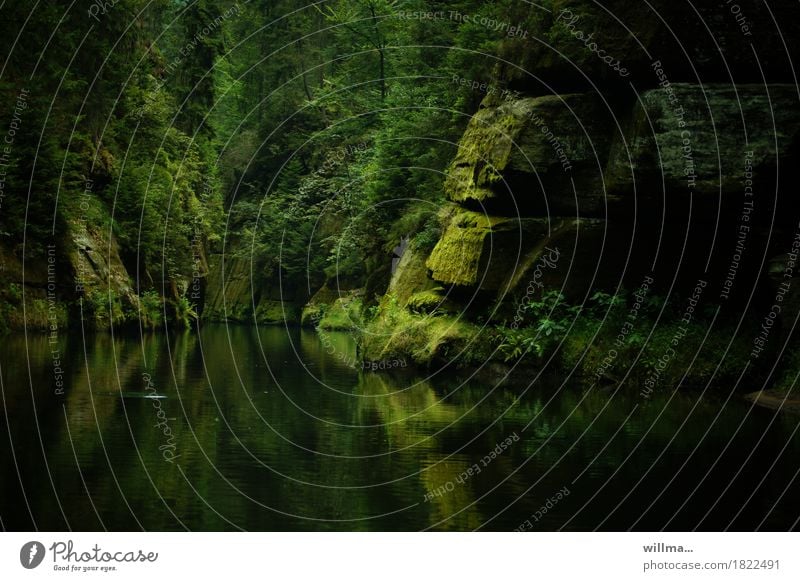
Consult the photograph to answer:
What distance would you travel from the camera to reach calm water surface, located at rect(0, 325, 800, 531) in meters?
10.3

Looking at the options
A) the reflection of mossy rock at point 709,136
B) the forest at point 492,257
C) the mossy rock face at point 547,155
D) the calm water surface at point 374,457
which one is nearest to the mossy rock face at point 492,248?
the forest at point 492,257

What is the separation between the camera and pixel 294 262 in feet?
227

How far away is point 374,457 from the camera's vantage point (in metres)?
13.9

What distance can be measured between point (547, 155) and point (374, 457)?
15.1 m

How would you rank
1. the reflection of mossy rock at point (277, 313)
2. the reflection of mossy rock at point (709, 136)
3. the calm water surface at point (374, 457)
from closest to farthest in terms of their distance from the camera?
1. the calm water surface at point (374, 457)
2. the reflection of mossy rock at point (709, 136)
3. the reflection of mossy rock at point (277, 313)

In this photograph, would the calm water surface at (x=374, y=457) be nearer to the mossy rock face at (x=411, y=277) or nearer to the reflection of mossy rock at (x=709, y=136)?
the reflection of mossy rock at (x=709, y=136)

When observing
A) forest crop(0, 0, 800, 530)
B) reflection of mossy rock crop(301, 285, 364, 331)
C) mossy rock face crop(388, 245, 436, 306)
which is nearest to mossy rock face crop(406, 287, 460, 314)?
forest crop(0, 0, 800, 530)

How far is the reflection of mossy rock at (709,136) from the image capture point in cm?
2272

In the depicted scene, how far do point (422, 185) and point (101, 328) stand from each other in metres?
13.8

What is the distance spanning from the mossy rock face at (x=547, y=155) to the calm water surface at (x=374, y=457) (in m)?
6.11

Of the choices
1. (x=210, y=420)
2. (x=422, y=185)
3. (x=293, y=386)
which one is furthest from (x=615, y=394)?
(x=422, y=185)

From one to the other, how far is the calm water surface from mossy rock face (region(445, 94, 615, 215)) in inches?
241

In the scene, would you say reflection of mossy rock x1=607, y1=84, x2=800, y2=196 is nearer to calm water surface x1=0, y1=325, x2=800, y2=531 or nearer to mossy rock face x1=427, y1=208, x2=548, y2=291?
mossy rock face x1=427, y1=208, x2=548, y2=291

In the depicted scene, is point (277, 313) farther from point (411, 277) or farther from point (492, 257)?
point (492, 257)
